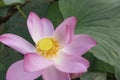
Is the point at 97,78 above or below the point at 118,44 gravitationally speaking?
below

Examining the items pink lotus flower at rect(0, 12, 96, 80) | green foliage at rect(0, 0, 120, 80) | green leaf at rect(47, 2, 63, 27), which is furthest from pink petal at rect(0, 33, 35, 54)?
green leaf at rect(47, 2, 63, 27)

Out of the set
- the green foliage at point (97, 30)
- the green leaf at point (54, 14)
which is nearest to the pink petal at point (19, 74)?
the green foliage at point (97, 30)

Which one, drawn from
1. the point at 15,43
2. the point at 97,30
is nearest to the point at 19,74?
the point at 15,43

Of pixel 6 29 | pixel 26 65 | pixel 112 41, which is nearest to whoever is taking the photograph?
pixel 26 65

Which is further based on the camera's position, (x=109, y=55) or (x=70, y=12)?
(x=70, y=12)

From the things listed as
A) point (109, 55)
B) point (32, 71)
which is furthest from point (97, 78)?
point (32, 71)

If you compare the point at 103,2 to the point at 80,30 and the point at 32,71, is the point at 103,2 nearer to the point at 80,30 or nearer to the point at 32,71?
the point at 80,30

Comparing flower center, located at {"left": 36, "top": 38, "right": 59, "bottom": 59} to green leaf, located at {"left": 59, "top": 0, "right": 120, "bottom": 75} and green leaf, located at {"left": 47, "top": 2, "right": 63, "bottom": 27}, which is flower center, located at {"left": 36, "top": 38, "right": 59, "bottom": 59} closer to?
green leaf, located at {"left": 59, "top": 0, "right": 120, "bottom": 75}

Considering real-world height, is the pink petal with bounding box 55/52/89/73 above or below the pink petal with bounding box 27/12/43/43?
below
